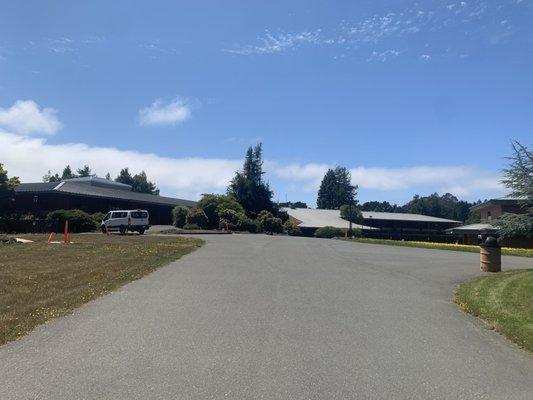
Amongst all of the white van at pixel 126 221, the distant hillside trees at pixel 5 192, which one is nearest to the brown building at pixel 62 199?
the distant hillside trees at pixel 5 192

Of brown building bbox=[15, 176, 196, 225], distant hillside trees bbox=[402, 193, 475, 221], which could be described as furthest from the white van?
distant hillside trees bbox=[402, 193, 475, 221]

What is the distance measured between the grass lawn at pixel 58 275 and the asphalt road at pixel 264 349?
48cm

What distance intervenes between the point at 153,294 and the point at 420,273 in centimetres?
973

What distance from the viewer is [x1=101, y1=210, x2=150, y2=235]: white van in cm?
4522

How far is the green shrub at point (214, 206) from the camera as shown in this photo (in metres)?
63.7

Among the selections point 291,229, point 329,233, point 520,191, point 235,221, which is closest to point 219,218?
point 235,221

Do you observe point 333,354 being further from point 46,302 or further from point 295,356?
point 46,302

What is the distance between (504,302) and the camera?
1266 cm

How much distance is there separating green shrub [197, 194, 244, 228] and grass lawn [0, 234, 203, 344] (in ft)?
117

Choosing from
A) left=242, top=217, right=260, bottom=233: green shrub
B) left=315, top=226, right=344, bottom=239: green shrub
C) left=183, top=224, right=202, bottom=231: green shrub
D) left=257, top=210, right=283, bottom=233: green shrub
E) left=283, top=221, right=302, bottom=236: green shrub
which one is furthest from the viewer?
left=283, top=221, right=302, bottom=236: green shrub

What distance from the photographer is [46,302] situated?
1162 cm

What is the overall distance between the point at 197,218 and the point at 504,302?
160ft

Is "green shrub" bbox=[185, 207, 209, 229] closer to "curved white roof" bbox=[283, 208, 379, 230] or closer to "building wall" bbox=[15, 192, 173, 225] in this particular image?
"building wall" bbox=[15, 192, 173, 225]

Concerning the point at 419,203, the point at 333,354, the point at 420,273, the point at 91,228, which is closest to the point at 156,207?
the point at 91,228
